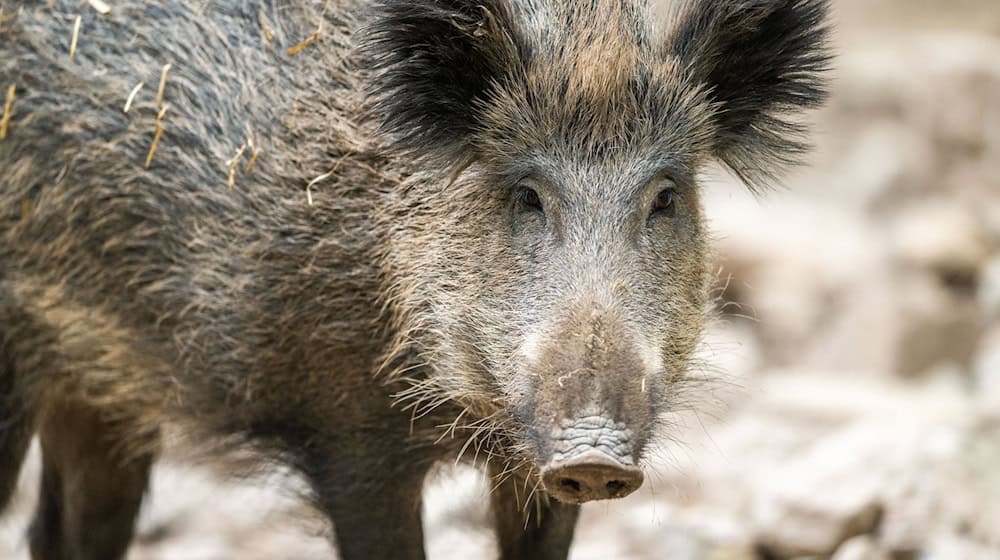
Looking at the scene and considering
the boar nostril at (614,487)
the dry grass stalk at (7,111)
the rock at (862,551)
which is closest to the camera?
the boar nostril at (614,487)

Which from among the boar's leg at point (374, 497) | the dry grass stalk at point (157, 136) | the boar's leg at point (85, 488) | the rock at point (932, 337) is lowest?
the rock at point (932, 337)

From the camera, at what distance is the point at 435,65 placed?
190 inches

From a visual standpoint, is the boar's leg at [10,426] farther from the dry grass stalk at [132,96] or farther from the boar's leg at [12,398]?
the dry grass stalk at [132,96]

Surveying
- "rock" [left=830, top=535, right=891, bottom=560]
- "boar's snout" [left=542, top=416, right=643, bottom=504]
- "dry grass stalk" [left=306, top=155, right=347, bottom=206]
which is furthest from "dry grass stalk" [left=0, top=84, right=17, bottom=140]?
"rock" [left=830, top=535, right=891, bottom=560]

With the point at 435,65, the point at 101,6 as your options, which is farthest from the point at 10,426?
the point at 435,65

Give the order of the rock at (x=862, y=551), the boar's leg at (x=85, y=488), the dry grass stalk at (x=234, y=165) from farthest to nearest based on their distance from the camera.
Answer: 1. the boar's leg at (x=85, y=488)
2. the rock at (x=862, y=551)
3. the dry grass stalk at (x=234, y=165)

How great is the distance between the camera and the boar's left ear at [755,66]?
4820 millimetres

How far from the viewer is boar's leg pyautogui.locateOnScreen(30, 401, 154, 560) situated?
675cm

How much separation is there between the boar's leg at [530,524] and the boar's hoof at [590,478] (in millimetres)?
1262

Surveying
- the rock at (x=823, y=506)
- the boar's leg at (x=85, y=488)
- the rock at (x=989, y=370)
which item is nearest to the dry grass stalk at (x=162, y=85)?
the boar's leg at (x=85, y=488)

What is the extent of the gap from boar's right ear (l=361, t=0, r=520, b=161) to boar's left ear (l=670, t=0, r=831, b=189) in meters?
0.64

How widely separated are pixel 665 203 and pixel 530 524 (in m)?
1.56

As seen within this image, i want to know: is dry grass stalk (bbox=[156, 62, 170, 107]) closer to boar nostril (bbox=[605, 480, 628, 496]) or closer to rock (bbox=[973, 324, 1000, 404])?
boar nostril (bbox=[605, 480, 628, 496])

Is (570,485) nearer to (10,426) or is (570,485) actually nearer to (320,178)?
(320,178)
